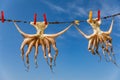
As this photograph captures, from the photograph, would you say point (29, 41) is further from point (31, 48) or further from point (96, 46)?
point (96, 46)

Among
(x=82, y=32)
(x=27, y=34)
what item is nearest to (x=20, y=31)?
(x=27, y=34)

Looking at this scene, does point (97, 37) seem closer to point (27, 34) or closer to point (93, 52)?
point (93, 52)

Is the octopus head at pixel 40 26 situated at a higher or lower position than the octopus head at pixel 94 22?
lower

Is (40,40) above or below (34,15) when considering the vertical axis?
below

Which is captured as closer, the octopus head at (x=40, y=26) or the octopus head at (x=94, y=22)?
the octopus head at (x=40, y=26)

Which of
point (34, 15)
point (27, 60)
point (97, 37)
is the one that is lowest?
point (27, 60)

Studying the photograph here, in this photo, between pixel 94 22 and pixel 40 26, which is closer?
pixel 40 26

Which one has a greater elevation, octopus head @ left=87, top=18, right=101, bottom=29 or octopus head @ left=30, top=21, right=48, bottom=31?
octopus head @ left=87, top=18, right=101, bottom=29

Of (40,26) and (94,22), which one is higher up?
(94,22)

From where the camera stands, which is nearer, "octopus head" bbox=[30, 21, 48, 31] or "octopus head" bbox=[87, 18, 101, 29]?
"octopus head" bbox=[30, 21, 48, 31]
